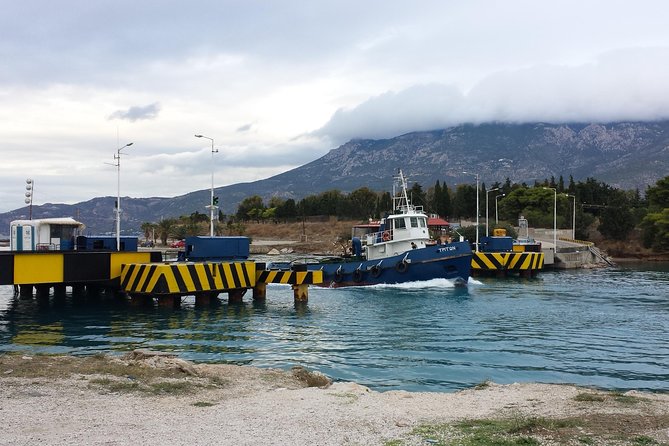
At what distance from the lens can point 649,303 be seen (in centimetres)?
2848

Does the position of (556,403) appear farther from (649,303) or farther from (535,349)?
(649,303)

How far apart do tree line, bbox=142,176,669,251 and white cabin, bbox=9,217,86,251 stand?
146 ft

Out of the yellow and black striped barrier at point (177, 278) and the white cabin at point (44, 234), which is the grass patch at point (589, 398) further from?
the white cabin at point (44, 234)

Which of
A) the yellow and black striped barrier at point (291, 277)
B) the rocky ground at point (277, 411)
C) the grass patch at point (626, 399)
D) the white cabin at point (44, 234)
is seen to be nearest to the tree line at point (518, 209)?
the yellow and black striped barrier at point (291, 277)

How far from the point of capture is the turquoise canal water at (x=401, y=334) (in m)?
14.3

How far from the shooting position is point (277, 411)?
883cm

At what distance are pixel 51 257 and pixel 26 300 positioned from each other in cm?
791

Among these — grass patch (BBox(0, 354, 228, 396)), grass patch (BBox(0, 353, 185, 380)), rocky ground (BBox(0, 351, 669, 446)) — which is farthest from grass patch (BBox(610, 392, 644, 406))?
grass patch (BBox(0, 353, 185, 380))

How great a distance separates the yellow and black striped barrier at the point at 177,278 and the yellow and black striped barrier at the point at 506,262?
24810mm

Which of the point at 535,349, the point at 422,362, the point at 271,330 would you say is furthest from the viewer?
the point at 271,330

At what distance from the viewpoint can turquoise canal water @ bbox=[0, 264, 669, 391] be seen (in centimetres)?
1429

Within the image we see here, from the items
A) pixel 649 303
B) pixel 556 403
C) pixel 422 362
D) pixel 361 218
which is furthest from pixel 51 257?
pixel 361 218

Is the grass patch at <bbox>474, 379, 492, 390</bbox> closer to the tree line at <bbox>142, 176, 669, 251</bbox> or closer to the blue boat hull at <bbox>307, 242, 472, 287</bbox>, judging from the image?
the blue boat hull at <bbox>307, 242, 472, 287</bbox>

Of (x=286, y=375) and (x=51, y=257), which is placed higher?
(x=51, y=257)
